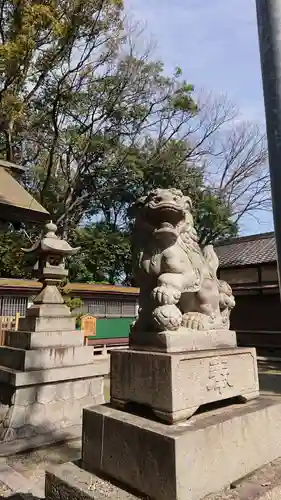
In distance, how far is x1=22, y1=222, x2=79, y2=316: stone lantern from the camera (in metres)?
5.95

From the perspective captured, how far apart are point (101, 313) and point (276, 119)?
13.6m

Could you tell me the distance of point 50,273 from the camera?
6141 millimetres

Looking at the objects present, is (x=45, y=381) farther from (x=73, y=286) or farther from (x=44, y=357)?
(x=73, y=286)

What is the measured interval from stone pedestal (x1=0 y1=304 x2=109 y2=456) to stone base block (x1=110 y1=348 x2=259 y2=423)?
2935 mm

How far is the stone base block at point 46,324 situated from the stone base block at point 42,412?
747 millimetres

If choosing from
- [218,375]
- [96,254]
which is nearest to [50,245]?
[218,375]

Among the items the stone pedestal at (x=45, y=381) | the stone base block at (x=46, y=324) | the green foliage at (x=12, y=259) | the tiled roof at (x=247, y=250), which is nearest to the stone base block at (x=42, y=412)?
the stone pedestal at (x=45, y=381)

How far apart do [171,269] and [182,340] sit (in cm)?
55

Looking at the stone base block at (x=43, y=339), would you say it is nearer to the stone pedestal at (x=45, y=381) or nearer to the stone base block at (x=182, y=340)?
the stone pedestal at (x=45, y=381)

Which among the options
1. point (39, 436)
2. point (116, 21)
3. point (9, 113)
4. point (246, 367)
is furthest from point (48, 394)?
point (116, 21)

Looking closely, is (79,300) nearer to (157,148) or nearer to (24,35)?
(24,35)

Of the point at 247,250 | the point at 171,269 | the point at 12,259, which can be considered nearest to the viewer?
the point at 171,269

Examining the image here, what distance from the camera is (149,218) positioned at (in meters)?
2.92

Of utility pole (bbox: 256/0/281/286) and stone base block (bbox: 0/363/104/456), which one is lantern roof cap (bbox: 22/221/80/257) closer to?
stone base block (bbox: 0/363/104/456)
